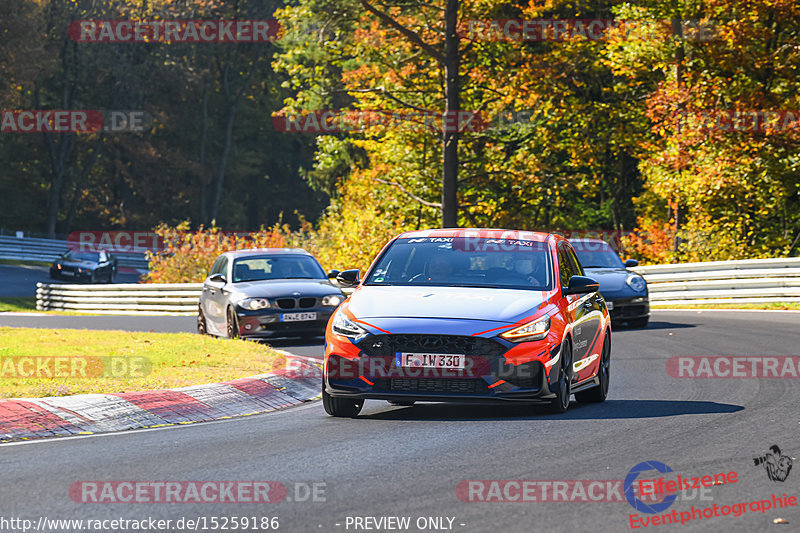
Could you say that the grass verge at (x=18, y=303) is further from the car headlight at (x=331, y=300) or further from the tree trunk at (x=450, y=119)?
the car headlight at (x=331, y=300)

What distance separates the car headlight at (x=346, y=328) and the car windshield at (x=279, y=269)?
416 inches

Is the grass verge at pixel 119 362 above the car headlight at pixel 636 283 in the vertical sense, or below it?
above

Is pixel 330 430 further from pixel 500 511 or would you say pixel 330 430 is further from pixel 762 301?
pixel 762 301

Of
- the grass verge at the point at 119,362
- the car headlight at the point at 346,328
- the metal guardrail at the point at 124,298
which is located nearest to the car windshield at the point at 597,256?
the grass verge at the point at 119,362

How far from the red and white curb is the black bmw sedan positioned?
6.32m

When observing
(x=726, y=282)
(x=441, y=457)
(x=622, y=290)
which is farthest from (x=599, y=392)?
(x=726, y=282)

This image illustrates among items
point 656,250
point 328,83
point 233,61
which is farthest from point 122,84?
point 656,250

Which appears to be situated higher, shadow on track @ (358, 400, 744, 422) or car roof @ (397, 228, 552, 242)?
car roof @ (397, 228, 552, 242)

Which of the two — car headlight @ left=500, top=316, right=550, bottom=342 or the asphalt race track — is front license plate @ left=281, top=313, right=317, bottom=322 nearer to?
the asphalt race track

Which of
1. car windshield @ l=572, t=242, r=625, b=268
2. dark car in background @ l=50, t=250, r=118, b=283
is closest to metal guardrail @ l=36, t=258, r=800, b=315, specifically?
car windshield @ l=572, t=242, r=625, b=268

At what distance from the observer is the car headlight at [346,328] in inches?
393

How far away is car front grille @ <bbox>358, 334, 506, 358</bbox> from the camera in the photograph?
972 centimetres

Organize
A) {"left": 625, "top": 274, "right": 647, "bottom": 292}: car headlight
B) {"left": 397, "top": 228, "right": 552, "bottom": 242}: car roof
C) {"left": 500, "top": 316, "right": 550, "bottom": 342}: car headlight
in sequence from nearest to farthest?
1. {"left": 500, "top": 316, "right": 550, "bottom": 342}: car headlight
2. {"left": 397, "top": 228, "right": 552, "bottom": 242}: car roof
3. {"left": 625, "top": 274, "right": 647, "bottom": 292}: car headlight

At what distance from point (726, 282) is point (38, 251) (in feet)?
158
